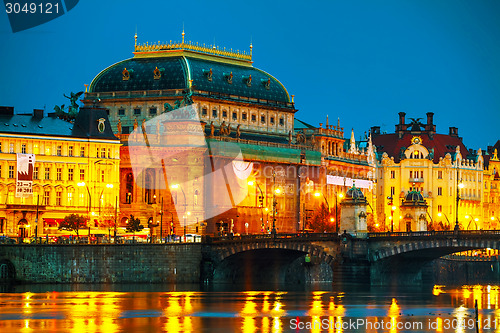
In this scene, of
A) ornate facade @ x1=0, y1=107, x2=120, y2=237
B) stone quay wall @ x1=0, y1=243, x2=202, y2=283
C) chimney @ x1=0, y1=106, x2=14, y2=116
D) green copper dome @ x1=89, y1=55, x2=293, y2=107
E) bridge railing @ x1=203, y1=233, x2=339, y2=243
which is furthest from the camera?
green copper dome @ x1=89, y1=55, x2=293, y2=107

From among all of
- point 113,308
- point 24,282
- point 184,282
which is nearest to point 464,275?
point 184,282

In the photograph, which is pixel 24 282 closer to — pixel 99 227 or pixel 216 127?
pixel 99 227

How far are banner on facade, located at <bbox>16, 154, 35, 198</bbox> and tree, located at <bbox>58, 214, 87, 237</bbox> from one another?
5.30m

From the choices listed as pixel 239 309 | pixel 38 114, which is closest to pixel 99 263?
pixel 239 309

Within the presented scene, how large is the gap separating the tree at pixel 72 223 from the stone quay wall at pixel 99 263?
1714 centimetres

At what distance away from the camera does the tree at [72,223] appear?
16134cm

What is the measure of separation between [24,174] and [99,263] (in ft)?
90.9

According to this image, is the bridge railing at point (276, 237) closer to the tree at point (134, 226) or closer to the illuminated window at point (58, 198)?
the tree at point (134, 226)

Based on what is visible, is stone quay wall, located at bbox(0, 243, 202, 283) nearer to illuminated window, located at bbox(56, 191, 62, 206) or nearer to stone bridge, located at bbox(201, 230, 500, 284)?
stone bridge, located at bbox(201, 230, 500, 284)

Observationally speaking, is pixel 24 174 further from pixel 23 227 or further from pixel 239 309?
pixel 239 309

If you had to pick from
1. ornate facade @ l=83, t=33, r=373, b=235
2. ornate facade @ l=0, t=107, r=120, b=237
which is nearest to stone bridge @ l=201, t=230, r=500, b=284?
ornate facade @ l=83, t=33, r=373, b=235

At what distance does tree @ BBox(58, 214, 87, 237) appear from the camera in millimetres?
161337

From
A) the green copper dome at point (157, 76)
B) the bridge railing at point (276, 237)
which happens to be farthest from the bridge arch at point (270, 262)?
the green copper dome at point (157, 76)

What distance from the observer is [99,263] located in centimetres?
14238
